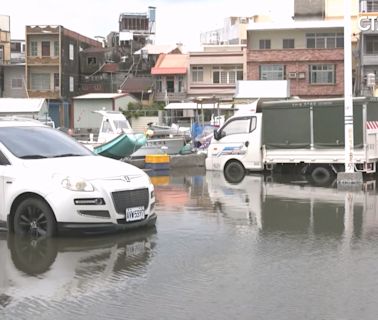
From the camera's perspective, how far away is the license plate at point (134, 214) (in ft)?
29.7

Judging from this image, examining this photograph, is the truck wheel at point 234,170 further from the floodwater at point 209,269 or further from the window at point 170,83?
the window at point 170,83

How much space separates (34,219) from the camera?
9.01 m

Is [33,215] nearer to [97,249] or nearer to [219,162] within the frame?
[97,249]

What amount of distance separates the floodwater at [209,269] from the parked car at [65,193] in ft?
0.90

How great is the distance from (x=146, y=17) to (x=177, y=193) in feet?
225

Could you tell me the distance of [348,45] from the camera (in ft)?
51.8

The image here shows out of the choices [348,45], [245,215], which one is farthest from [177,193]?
[348,45]

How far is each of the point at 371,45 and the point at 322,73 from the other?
4.82 metres

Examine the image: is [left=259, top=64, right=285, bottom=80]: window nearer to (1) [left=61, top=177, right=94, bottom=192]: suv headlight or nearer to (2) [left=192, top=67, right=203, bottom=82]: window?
(2) [left=192, top=67, right=203, bottom=82]: window

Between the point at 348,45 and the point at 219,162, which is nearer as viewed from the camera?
the point at 348,45

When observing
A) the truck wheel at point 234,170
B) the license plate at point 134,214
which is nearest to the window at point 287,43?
the truck wheel at point 234,170

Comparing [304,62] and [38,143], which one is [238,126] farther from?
[304,62]

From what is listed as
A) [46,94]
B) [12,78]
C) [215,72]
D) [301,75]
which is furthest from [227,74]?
[12,78]

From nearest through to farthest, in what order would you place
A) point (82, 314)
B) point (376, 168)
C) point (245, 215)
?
point (82, 314) → point (245, 215) → point (376, 168)
